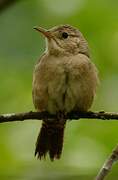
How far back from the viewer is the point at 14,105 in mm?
7582

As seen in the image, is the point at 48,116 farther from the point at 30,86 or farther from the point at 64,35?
the point at 30,86

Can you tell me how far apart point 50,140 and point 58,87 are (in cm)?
80

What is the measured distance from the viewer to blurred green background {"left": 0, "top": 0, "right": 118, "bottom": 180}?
22.4ft

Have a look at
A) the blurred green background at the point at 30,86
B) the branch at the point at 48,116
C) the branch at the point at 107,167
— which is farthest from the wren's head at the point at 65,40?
the branch at the point at 107,167

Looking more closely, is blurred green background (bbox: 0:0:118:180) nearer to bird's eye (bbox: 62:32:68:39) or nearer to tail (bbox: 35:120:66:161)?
tail (bbox: 35:120:66:161)

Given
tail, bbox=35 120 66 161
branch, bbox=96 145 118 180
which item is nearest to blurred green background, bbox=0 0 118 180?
tail, bbox=35 120 66 161

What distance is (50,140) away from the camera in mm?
6730

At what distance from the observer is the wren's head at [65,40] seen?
6.62m

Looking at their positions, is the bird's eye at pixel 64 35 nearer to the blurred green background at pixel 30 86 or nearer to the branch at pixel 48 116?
the blurred green background at pixel 30 86

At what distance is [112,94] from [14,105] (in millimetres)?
1175

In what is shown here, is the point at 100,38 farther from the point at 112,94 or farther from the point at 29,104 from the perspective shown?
the point at 29,104

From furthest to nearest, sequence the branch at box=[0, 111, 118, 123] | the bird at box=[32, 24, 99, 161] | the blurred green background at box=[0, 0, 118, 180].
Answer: the blurred green background at box=[0, 0, 118, 180] → the bird at box=[32, 24, 99, 161] → the branch at box=[0, 111, 118, 123]

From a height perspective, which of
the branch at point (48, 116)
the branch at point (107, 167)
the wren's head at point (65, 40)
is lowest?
the branch at point (107, 167)

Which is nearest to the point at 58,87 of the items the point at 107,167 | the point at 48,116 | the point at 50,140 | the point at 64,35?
the point at 48,116
